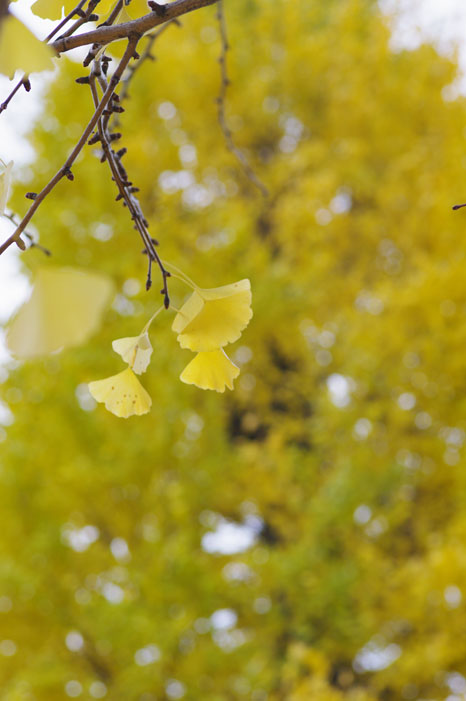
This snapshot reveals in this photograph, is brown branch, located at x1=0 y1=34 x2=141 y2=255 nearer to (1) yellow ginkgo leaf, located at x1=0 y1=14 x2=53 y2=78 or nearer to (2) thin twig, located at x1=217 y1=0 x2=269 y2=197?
(1) yellow ginkgo leaf, located at x1=0 y1=14 x2=53 y2=78

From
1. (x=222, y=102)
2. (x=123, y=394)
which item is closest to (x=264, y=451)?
(x=222, y=102)

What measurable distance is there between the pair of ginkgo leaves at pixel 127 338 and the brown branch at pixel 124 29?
0.09 m

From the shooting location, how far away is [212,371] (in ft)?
0.96

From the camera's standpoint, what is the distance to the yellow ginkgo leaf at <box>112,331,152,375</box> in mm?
292

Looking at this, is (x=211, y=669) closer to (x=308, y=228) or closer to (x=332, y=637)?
(x=332, y=637)

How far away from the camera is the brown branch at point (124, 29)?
0.82 ft

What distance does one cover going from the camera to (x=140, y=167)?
220 cm

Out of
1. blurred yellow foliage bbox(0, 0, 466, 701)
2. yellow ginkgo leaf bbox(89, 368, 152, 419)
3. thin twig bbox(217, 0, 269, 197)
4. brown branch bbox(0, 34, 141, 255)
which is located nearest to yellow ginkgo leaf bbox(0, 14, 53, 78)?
brown branch bbox(0, 34, 141, 255)

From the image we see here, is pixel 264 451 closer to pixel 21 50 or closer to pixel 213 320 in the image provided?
pixel 213 320

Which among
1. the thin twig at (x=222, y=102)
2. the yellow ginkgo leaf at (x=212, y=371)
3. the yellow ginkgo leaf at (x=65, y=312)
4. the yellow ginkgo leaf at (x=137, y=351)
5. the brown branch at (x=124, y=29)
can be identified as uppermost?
the thin twig at (x=222, y=102)

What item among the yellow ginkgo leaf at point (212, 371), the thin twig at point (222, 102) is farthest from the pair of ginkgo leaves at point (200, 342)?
the thin twig at point (222, 102)

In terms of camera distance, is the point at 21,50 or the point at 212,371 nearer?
the point at 21,50

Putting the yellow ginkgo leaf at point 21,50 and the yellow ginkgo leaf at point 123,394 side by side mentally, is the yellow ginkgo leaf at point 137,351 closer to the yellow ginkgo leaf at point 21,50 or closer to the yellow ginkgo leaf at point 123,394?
the yellow ginkgo leaf at point 123,394

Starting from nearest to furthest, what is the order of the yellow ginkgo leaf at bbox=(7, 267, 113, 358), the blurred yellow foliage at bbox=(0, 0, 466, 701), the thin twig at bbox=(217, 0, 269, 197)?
the yellow ginkgo leaf at bbox=(7, 267, 113, 358)
the thin twig at bbox=(217, 0, 269, 197)
the blurred yellow foliage at bbox=(0, 0, 466, 701)
